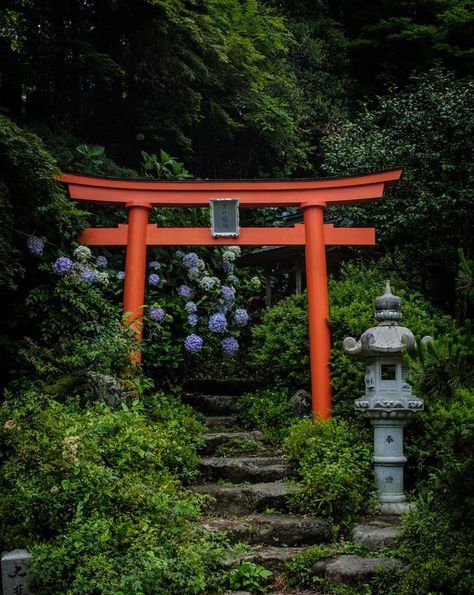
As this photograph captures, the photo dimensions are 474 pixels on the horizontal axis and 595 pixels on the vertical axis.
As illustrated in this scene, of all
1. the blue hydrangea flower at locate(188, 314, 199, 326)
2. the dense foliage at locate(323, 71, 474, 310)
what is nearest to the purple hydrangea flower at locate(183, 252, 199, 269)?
the blue hydrangea flower at locate(188, 314, 199, 326)

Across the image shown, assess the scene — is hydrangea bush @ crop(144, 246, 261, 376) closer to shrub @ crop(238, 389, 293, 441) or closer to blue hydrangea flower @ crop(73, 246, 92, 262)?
shrub @ crop(238, 389, 293, 441)

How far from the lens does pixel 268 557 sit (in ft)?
20.0

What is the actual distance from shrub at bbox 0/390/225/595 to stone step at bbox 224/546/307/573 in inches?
8.9

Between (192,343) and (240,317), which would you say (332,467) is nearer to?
(192,343)

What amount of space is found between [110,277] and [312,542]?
4.75m

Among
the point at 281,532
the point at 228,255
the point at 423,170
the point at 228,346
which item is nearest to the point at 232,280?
the point at 228,255

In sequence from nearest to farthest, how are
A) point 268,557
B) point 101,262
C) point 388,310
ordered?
point 268,557, point 388,310, point 101,262

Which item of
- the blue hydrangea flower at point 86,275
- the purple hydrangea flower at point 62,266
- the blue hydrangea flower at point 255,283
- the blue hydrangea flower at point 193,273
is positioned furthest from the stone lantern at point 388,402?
the blue hydrangea flower at point 255,283

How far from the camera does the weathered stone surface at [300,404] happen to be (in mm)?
8891

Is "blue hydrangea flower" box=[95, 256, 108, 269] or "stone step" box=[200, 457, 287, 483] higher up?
"blue hydrangea flower" box=[95, 256, 108, 269]

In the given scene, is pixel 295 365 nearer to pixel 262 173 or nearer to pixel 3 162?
pixel 3 162

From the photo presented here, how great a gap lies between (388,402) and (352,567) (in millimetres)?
1811

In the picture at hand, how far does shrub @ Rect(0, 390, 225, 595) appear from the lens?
17.0ft

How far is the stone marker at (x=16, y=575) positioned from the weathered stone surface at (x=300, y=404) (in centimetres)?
427
